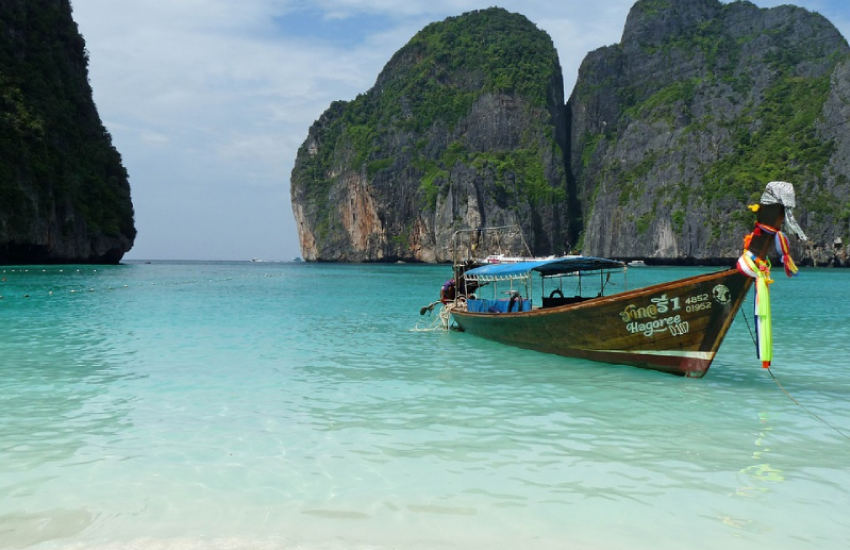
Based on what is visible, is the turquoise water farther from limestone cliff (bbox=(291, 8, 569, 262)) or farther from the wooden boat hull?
limestone cliff (bbox=(291, 8, 569, 262))

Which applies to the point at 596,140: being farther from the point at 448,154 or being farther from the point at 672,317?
the point at 672,317

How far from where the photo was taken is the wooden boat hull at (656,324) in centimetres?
1005

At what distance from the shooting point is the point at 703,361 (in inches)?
412

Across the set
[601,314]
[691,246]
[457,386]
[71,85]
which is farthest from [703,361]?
[691,246]

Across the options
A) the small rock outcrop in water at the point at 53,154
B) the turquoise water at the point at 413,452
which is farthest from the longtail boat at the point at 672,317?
the small rock outcrop in water at the point at 53,154

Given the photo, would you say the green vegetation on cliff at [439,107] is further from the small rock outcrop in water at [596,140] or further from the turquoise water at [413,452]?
the turquoise water at [413,452]

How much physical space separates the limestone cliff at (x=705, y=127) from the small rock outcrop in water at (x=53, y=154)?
78.0 meters

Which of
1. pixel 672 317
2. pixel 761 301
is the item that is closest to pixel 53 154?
pixel 672 317

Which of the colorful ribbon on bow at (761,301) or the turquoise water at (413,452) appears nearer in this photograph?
the turquoise water at (413,452)

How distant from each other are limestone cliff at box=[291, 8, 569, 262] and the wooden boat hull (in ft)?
325

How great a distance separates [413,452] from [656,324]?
5.91 metres

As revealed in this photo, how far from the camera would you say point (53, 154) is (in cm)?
5931

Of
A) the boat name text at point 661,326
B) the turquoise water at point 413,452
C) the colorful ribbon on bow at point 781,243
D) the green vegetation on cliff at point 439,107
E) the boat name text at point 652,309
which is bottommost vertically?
the turquoise water at point 413,452

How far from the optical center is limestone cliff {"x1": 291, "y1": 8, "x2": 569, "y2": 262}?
379ft
